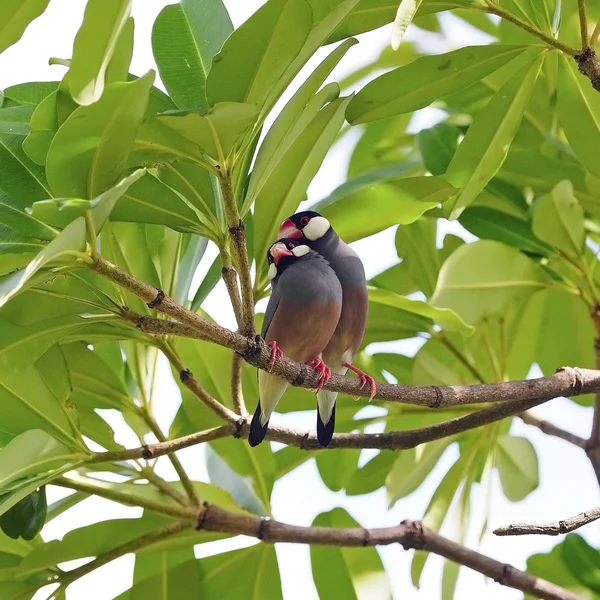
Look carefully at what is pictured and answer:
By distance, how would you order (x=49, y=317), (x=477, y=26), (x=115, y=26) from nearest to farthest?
1. (x=115, y=26)
2. (x=49, y=317)
3. (x=477, y=26)

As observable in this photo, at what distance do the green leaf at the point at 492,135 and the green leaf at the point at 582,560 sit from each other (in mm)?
978

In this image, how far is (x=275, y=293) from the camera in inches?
74.3

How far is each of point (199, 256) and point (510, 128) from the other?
29.0 inches

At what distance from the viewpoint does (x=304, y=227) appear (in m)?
1.94

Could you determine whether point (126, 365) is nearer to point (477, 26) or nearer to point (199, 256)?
point (199, 256)

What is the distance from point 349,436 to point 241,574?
1.70ft

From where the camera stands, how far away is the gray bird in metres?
1.86

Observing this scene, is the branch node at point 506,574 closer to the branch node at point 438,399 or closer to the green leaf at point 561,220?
the branch node at point 438,399

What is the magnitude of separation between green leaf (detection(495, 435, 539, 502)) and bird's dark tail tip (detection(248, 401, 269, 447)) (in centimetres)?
75

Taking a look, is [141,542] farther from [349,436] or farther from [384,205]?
[384,205]

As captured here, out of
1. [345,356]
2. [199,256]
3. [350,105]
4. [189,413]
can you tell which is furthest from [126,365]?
[350,105]

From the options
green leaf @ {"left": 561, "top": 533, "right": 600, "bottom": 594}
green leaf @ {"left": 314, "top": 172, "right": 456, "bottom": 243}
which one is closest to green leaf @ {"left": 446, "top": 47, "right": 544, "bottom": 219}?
green leaf @ {"left": 314, "top": 172, "right": 456, "bottom": 243}

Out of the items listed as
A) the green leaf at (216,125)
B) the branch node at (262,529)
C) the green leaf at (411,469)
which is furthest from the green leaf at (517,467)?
the green leaf at (216,125)

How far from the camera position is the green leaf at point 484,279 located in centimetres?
189
